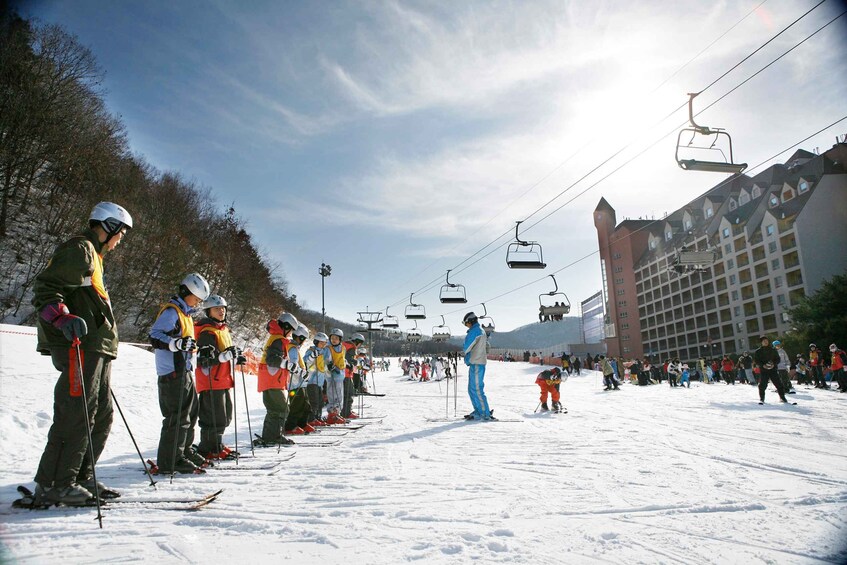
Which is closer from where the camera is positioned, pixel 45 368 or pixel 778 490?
pixel 778 490

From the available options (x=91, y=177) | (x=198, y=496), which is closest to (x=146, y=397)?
(x=198, y=496)

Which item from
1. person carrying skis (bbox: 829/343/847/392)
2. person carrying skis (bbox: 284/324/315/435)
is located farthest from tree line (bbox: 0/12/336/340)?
person carrying skis (bbox: 829/343/847/392)

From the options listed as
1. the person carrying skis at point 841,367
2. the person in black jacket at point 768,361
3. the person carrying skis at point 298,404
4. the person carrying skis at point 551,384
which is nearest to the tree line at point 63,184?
the person carrying skis at point 298,404

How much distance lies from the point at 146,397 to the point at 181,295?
569 cm

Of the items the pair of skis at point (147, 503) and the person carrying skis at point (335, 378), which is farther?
the person carrying skis at point (335, 378)

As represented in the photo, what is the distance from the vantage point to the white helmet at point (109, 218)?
375 cm

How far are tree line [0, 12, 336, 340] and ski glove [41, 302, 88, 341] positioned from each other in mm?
14331

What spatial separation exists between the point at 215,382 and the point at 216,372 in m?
0.11

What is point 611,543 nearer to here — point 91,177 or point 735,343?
point 91,177

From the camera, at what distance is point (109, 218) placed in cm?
378

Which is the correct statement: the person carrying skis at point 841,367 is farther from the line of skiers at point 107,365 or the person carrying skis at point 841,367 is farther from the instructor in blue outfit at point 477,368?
the line of skiers at point 107,365

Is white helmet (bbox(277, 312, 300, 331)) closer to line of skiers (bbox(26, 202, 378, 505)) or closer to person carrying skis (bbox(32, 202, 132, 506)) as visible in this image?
line of skiers (bbox(26, 202, 378, 505))

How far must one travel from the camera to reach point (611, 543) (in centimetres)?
261

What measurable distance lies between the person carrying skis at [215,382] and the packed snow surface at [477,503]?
1.92ft
